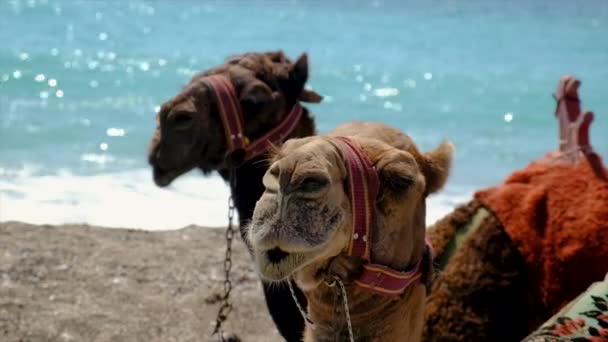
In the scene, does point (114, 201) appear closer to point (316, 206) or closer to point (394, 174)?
point (394, 174)

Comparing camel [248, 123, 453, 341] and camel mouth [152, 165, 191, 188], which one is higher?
camel [248, 123, 453, 341]

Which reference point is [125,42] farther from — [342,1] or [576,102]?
[576,102]

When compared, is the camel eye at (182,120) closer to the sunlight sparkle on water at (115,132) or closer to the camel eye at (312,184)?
the camel eye at (312,184)

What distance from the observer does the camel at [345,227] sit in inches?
109

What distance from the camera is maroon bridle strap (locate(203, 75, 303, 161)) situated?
4.79 metres

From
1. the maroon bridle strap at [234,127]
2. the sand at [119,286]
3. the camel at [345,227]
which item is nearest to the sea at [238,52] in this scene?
the camel at [345,227]

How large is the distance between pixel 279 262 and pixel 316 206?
17 centimetres

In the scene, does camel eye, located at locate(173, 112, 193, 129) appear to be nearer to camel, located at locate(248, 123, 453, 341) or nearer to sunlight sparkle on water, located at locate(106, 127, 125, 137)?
camel, located at locate(248, 123, 453, 341)

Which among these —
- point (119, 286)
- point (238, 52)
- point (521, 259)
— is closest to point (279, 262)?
point (521, 259)

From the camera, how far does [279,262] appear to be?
9.17 feet

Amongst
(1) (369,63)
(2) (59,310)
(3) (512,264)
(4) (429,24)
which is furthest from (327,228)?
(4) (429,24)

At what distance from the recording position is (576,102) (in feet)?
17.9

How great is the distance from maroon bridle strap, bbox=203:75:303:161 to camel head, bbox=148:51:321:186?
3cm

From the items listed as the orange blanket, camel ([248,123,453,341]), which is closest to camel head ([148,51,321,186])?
the orange blanket
